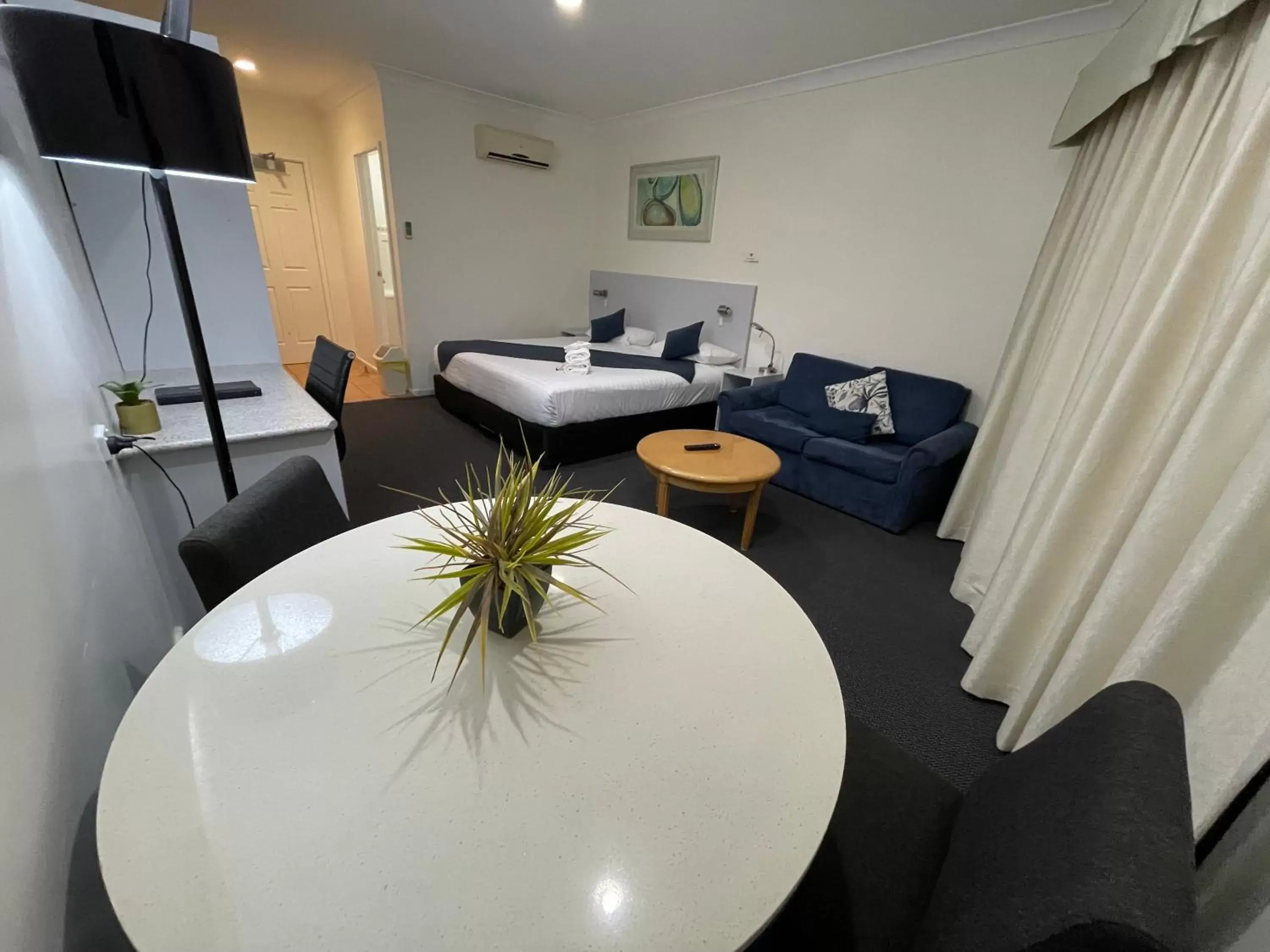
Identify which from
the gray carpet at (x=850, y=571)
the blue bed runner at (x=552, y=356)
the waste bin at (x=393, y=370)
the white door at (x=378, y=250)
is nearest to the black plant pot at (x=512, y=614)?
the gray carpet at (x=850, y=571)

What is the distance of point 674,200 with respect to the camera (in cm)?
454

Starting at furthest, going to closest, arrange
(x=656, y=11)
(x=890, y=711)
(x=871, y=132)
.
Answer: (x=871, y=132), (x=656, y=11), (x=890, y=711)

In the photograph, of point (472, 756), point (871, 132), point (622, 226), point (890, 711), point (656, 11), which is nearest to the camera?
point (472, 756)

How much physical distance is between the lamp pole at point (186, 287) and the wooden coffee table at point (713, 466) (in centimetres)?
162

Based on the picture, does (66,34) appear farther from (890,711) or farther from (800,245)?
(800,245)

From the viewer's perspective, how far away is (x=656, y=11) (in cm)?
274

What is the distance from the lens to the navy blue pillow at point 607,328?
16.1 feet

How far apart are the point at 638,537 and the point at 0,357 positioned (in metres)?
1.29

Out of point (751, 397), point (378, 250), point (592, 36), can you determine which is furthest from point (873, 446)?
point (378, 250)

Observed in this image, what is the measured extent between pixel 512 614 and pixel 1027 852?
0.81 m

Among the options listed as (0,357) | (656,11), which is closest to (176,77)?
(0,357)

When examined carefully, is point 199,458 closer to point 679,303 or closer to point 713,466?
point 713,466

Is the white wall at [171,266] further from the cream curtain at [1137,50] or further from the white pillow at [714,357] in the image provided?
the cream curtain at [1137,50]

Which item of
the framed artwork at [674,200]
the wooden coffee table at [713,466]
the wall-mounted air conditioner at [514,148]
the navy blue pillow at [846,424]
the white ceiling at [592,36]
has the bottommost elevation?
the wooden coffee table at [713,466]
